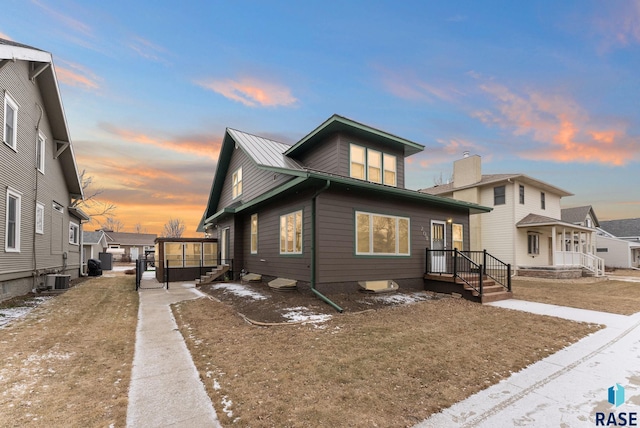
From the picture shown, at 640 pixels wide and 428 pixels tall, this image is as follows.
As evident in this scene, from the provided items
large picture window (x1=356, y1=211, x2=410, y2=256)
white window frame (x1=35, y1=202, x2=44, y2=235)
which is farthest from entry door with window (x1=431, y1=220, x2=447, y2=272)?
white window frame (x1=35, y1=202, x2=44, y2=235)

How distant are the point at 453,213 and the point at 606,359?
8.61 m

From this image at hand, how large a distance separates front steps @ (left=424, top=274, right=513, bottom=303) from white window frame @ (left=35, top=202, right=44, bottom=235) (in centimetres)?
1531

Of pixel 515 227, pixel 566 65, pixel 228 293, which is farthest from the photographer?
pixel 515 227

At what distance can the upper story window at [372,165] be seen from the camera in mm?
11727

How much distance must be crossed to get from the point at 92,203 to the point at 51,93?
81.9ft

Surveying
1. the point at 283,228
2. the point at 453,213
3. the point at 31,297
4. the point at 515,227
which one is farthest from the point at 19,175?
the point at 515,227

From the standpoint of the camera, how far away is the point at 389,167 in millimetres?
12797

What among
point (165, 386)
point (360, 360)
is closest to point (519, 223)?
point (360, 360)

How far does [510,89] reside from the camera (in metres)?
14.5

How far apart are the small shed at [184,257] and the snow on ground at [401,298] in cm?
1098

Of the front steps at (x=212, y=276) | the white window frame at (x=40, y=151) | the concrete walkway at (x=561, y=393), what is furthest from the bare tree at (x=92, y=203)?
the concrete walkway at (x=561, y=393)

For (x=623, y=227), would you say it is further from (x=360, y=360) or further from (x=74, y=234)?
(x=74, y=234)

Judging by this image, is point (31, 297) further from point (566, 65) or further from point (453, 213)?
point (566, 65)

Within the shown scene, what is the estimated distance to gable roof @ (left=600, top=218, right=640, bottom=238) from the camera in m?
39.6
